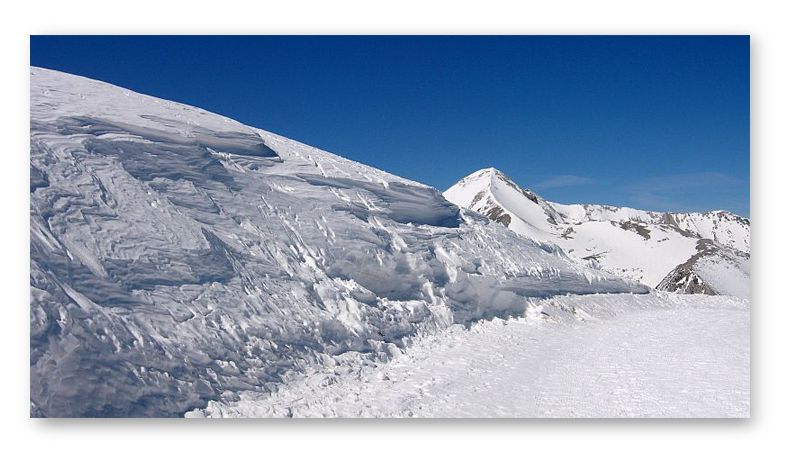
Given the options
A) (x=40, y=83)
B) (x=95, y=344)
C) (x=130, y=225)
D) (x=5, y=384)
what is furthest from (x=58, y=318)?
(x=40, y=83)

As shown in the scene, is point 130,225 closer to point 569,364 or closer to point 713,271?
point 569,364

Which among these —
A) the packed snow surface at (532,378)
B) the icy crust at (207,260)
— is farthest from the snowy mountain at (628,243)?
the packed snow surface at (532,378)

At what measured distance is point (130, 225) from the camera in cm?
1002

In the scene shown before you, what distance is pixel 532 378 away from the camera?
10500mm

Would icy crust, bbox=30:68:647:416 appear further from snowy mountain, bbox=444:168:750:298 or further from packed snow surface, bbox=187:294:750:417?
snowy mountain, bbox=444:168:750:298

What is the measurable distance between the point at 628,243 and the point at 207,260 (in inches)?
1548

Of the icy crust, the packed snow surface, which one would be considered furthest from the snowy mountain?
the packed snow surface

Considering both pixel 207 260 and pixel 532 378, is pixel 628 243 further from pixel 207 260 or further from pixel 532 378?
pixel 207 260

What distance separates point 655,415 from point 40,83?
12.7 metres

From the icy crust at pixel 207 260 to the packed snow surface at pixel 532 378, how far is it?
1.74 ft

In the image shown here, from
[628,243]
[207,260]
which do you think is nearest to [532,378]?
[207,260]

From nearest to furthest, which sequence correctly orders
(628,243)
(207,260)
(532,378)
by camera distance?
(532,378) < (207,260) < (628,243)

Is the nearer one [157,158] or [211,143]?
[157,158]

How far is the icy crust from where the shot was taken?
8.16 m
